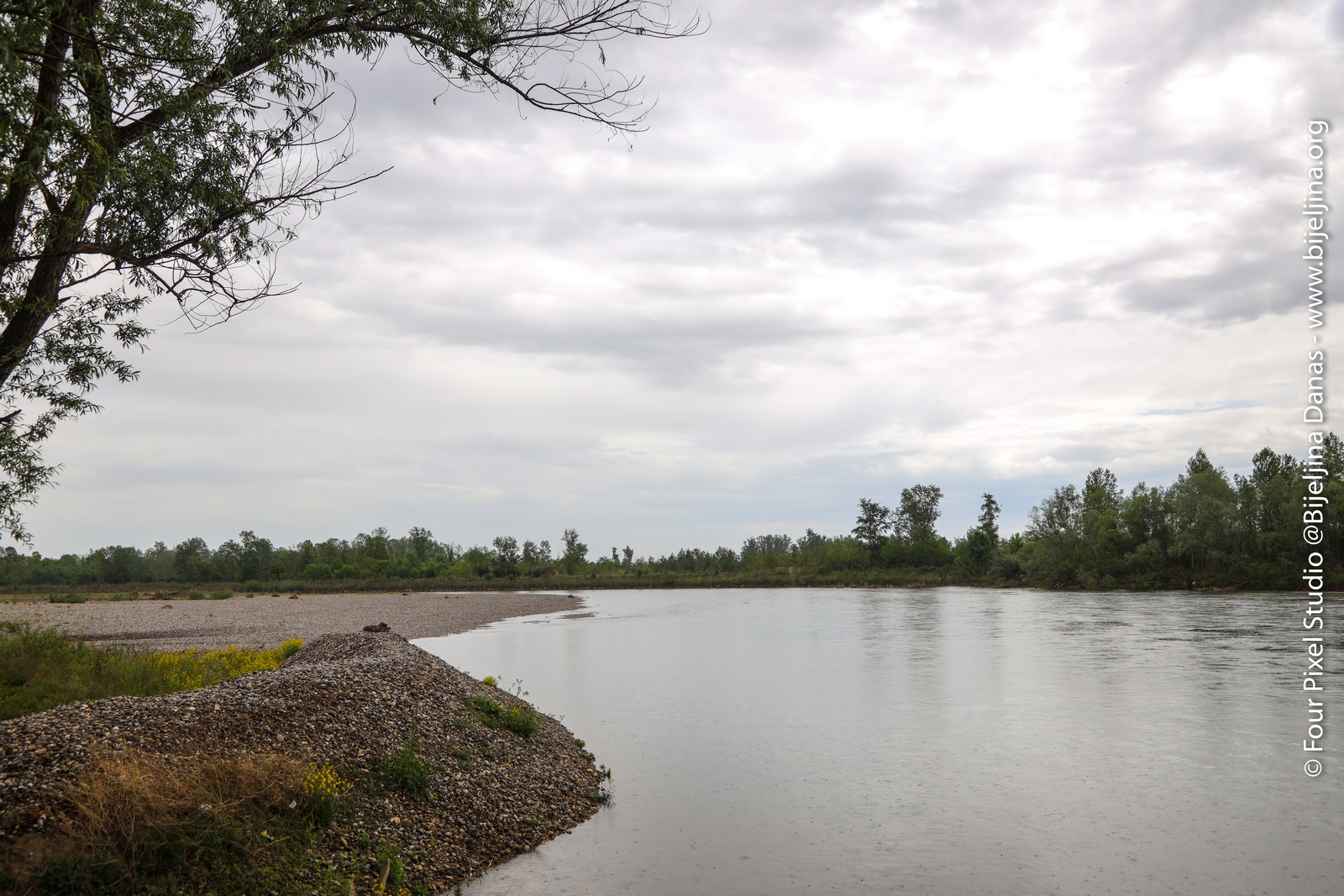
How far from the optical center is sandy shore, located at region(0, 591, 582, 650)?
37750 millimetres

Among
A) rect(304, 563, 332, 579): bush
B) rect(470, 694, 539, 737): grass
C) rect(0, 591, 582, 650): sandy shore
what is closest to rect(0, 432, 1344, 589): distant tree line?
rect(304, 563, 332, 579): bush

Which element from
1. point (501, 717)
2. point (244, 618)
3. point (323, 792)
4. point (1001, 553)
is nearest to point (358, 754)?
point (323, 792)

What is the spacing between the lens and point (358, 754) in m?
10.7

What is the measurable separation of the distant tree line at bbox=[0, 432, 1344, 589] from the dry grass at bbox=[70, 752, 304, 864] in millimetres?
83673

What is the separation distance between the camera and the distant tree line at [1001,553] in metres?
79.6

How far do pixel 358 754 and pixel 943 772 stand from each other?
11266 mm

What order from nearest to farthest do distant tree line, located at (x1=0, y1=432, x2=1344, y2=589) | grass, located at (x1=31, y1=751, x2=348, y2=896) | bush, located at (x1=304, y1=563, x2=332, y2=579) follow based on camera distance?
grass, located at (x1=31, y1=751, x2=348, y2=896)
distant tree line, located at (x1=0, y1=432, x2=1344, y2=589)
bush, located at (x1=304, y1=563, x2=332, y2=579)

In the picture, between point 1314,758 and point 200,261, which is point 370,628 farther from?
point 1314,758

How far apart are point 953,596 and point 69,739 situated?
311 ft

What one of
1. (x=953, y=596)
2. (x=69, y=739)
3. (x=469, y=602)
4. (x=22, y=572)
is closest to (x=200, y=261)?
(x=69, y=739)

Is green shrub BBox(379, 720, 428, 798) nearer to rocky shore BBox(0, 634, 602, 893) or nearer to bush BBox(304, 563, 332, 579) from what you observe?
rocky shore BBox(0, 634, 602, 893)

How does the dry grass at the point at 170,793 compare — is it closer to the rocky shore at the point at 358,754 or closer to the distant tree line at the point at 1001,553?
the rocky shore at the point at 358,754

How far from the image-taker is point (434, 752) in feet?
38.9

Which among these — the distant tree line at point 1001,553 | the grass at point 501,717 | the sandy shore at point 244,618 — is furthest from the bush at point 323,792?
the distant tree line at point 1001,553
